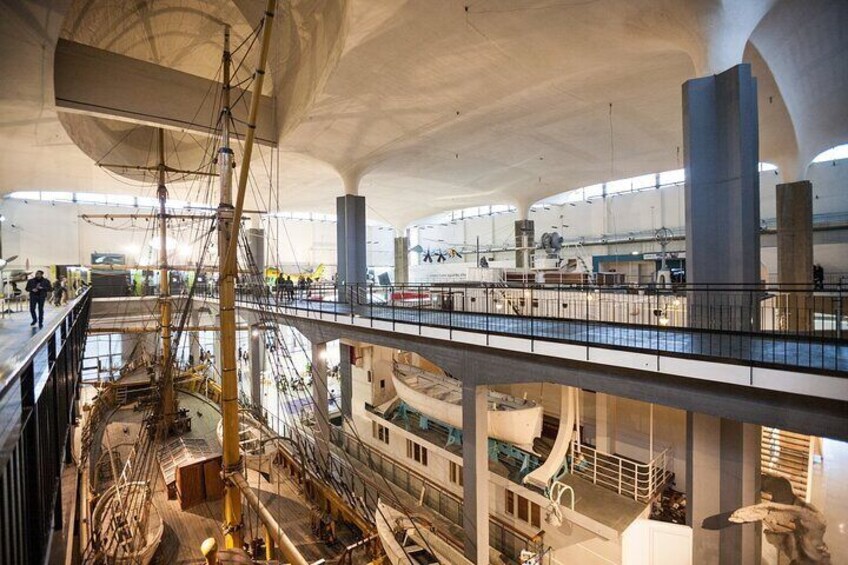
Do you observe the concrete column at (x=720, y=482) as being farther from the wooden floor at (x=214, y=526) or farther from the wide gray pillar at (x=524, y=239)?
the wide gray pillar at (x=524, y=239)

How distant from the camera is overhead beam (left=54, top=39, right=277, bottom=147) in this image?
22.7ft

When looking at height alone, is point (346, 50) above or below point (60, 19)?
above

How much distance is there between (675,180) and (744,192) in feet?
52.4

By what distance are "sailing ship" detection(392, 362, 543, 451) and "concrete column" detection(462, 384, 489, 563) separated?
1.71 metres

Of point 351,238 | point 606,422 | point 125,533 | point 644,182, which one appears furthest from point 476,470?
point 644,182

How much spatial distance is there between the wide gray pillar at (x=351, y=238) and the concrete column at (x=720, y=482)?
1143cm

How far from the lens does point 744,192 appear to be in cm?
549

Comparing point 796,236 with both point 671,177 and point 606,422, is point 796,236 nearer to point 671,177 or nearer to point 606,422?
point 606,422

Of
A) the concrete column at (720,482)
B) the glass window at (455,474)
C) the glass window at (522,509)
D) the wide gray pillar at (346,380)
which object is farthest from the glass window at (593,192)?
the concrete column at (720,482)

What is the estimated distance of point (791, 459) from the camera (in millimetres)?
7500

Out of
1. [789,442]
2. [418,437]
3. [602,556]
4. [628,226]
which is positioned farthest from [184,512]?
[628,226]

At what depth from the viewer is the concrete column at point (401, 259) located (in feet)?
92.7

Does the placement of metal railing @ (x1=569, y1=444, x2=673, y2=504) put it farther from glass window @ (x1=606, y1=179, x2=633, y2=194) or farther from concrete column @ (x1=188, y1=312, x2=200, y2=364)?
glass window @ (x1=606, y1=179, x2=633, y2=194)

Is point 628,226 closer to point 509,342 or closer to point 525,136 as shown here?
point 525,136
